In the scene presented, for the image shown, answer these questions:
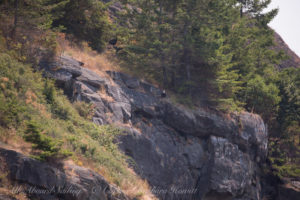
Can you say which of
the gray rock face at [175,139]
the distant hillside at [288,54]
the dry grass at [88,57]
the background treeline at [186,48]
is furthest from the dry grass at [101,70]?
the distant hillside at [288,54]

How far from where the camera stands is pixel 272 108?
21.1 metres

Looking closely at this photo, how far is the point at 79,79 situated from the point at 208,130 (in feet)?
28.9

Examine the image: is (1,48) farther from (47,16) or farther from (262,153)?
(262,153)

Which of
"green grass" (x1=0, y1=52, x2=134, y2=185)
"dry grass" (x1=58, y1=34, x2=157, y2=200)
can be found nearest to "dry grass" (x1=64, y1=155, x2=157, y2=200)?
"dry grass" (x1=58, y1=34, x2=157, y2=200)

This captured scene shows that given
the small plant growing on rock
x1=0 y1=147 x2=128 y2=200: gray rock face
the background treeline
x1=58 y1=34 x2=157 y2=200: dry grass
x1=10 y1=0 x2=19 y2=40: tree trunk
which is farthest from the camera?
the background treeline

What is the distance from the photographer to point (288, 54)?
3972 cm

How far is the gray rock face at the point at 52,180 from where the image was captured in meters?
6.39

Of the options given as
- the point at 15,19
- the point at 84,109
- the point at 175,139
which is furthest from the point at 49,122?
the point at 175,139

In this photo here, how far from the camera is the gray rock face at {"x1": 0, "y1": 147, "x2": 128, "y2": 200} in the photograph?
21.0ft

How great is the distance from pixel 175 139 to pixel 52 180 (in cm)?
974

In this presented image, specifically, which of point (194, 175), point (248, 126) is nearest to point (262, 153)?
point (248, 126)

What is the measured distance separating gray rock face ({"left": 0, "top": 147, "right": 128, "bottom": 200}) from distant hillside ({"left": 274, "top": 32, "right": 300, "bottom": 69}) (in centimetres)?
3592

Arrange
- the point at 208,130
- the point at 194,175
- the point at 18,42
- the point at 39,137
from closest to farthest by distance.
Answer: the point at 39,137
the point at 18,42
the point at 194,175
the point at 208,130

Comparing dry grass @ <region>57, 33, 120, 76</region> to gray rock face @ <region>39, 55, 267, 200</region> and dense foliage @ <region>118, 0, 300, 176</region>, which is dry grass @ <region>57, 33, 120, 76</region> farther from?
dense foliage @ <region>118, 0, 300, 176</region>
